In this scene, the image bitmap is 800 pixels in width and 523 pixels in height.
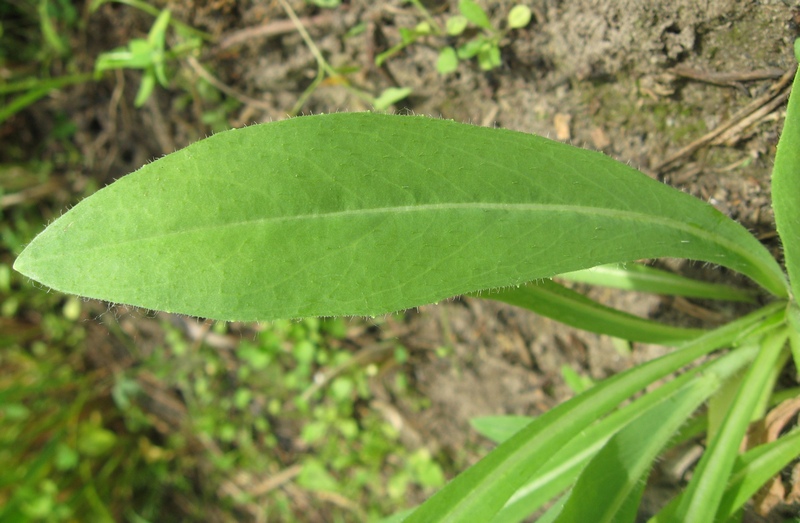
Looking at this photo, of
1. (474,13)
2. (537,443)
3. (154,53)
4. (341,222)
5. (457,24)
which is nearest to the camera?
(341,222)

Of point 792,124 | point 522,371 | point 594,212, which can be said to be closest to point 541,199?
point 594,212

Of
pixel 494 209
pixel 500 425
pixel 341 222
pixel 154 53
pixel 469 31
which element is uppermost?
pixel 469 31

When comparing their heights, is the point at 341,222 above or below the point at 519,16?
below

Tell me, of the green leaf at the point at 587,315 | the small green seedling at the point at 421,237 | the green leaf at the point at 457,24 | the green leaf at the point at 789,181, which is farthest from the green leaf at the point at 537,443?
the green leaf at the point at 457,24

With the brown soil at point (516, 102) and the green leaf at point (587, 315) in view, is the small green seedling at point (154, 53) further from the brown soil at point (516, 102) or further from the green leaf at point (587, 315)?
the green leaf at point (587, 315)

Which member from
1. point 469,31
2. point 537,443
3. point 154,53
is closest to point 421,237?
point 537,443

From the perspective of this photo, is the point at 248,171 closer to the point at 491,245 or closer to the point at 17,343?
the point at 491,245

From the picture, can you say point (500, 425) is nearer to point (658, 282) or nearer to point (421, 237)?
point (658, 282)
